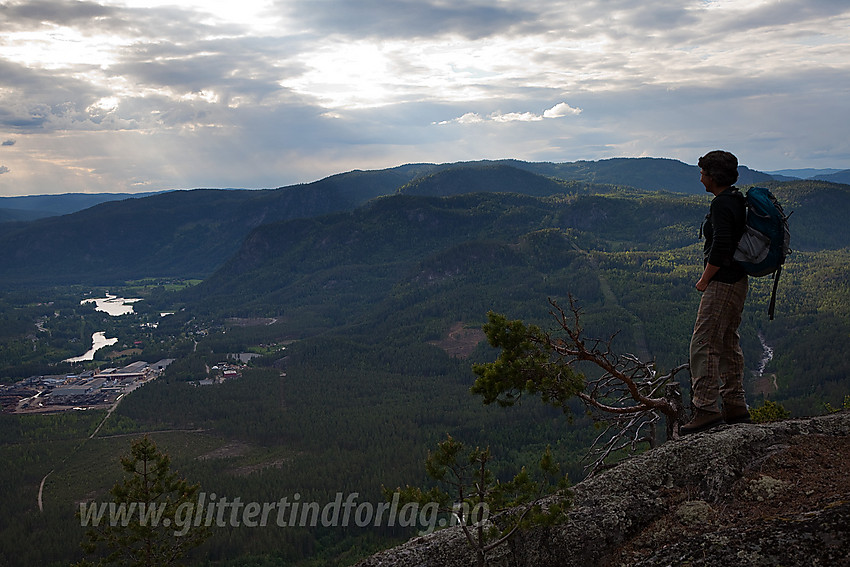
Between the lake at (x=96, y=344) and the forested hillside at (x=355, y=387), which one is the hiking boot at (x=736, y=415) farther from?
the lake at (x=96, y=344)

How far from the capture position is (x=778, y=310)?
128000 millimetres

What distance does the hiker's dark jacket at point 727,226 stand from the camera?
988cm

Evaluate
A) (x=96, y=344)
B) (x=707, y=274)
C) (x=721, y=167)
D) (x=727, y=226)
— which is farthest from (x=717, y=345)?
(x=96, y=344)

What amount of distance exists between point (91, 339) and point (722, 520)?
21234 centimetres

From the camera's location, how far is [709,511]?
Result: 28.8ft

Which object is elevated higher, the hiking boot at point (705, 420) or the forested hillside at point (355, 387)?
the hiking boot at point (705, 420)

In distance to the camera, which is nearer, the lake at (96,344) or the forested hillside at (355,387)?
the forested hillside at (355,387)

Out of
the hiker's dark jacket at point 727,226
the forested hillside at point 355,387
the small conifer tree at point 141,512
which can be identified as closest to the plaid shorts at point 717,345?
the hiker's dark jacket at point 727,226

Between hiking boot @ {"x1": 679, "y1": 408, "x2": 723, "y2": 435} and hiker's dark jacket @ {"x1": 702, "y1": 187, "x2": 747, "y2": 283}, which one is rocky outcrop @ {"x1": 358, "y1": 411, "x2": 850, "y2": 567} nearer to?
hiking boot @ {"x1": 679, "y1": 408, "x2": 723, "y2": 435}

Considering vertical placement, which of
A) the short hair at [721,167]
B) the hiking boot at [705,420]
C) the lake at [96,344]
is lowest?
the lake at [96,344]

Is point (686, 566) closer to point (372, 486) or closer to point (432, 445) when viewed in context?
point (372, 486)

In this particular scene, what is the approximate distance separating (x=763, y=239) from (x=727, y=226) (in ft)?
2.06

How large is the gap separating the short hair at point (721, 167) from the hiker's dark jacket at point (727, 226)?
0.69 ft

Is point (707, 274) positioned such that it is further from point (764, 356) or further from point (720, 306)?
point (764, 356)
